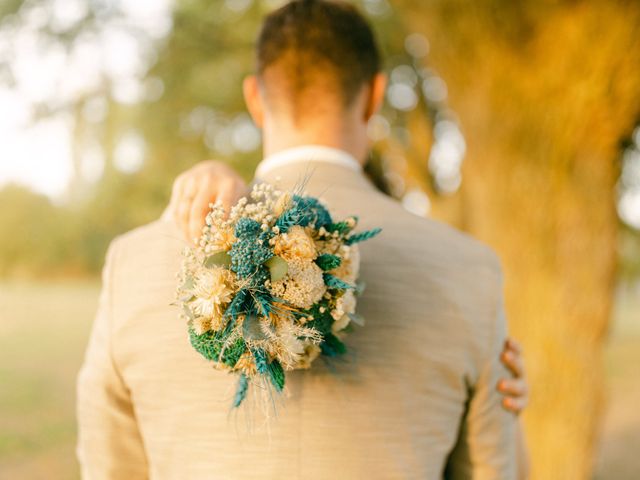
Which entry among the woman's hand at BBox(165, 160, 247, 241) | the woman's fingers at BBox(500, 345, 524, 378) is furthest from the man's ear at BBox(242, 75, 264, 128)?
the woman's fingers at BBox(500, 345, 524, 378)

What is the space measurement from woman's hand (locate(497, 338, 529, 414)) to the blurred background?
2.51 m

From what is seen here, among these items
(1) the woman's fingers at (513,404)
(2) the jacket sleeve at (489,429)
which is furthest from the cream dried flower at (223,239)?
(1) the woman's fingers at (513,404)

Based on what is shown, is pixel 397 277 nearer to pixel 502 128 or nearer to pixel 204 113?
pixel 502 128

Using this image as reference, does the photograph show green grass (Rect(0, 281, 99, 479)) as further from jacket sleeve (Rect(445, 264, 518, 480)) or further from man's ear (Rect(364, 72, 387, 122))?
man's ear (Rect(364, 72, 387, 122))

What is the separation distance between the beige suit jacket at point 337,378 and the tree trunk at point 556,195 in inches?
103

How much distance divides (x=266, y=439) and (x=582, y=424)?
11.0 ft

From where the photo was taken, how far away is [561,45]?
150 inches

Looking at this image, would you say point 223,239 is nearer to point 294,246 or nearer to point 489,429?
point 294,246

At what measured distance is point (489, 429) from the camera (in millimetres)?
1641

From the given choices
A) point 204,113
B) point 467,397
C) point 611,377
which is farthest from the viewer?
point 611,377

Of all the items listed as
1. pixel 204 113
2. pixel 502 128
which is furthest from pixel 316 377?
pixel 204 113

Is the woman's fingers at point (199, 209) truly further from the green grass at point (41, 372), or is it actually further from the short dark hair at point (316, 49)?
the green grass at point (41, 372)

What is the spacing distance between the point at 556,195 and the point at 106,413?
3331 millimetres

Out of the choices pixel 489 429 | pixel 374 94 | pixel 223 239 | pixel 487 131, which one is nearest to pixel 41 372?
pixel 487 131
